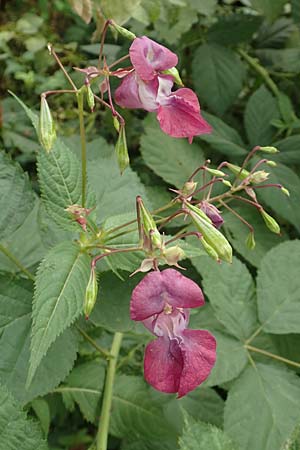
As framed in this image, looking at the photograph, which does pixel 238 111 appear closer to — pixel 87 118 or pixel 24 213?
pixel 87 118

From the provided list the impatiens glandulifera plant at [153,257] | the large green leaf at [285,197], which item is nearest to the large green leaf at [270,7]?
the large green leaf at [285,197]

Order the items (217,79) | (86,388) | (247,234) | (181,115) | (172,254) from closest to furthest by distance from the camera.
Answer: (172,254), (181,115), (86,388), (247,234), (217,79)

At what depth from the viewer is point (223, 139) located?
142 cm

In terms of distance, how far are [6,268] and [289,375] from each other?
1.69ft

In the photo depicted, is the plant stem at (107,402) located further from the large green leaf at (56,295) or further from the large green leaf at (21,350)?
the large green leaf at (56,295)

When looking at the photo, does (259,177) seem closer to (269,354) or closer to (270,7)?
(269,354)

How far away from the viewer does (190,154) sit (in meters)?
1.36

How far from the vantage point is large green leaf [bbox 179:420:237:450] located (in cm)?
83

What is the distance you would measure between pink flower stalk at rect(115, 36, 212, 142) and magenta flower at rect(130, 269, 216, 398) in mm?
195

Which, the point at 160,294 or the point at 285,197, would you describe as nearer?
the point at 160,294

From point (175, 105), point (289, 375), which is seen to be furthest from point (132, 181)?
point (289, 375)

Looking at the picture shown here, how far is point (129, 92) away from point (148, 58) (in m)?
0.05

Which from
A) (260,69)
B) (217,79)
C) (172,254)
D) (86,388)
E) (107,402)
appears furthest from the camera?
(260,69)

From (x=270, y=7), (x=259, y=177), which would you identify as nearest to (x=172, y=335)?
(x=259, y=177)
